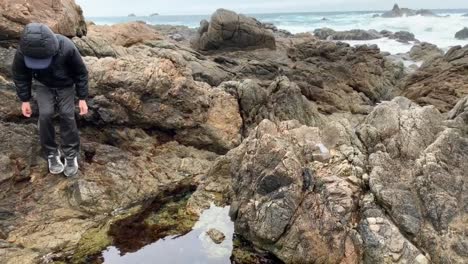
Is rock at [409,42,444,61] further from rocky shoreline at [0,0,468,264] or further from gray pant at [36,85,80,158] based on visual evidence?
gray pant at [36,85,80,158]

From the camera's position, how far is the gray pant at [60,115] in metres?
8.62

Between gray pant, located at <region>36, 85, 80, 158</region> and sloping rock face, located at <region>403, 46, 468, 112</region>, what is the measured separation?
1514 centimetres

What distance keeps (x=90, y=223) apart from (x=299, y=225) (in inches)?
156

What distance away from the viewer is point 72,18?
14.1 metres

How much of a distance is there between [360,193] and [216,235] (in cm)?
275

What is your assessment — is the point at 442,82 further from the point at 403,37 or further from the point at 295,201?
the point at 403,37

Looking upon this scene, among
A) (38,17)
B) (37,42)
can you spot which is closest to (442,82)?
(38,17)

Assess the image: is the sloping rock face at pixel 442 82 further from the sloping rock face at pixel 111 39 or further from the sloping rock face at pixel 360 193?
the sloping rock face at pixel 111 39

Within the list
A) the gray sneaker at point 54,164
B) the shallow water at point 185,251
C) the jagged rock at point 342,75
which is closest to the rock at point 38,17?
the gray sneaker at point 54,164

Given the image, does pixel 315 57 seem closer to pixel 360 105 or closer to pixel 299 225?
pixel 360 105

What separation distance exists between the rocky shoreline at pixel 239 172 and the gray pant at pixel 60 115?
0.58m

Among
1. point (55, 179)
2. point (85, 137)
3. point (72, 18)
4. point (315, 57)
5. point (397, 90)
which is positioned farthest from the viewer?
point (315, 57)

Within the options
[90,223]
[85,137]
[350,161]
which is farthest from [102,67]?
[350,161]

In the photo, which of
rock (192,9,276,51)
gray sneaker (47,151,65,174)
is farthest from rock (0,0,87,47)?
rock (192,9,276,51)
